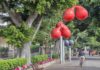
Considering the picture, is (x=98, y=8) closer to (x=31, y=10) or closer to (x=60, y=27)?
(x=60, y=27)

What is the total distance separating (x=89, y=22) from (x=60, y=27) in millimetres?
5793

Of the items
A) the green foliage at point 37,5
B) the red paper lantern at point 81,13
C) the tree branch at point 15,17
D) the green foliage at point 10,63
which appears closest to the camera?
the red paper lantern at point 81,13

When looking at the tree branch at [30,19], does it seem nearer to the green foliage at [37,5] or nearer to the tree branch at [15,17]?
the tree branch at [15,17]

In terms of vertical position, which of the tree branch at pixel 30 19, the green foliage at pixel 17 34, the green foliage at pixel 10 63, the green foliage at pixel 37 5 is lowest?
the green foliage at pixel 10 63

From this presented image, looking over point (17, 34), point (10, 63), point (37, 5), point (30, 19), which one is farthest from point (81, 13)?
point (30, 19)

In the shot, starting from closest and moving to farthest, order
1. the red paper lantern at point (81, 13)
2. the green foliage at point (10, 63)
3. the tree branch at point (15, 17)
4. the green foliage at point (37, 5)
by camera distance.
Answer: the red paper lantern at point (81, 13) < the green foliage at point (10, 63) < the green foliage at point (37, 5) < the tree branch at point (15, 17)

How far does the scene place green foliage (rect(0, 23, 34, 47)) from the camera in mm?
23422

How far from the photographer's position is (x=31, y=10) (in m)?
22.6

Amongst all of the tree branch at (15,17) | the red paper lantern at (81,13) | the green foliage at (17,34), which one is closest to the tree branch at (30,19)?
the tree branch at (15,17)

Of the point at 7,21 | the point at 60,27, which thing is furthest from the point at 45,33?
the point at 60,27

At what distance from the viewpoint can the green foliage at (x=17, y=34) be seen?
76.8ft

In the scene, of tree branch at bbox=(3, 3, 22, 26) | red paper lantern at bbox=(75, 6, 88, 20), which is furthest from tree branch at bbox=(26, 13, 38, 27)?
red paper lantern at bbox=(75, 6, 88, 20)

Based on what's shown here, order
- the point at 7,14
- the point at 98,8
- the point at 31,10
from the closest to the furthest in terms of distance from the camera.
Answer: the point at 98,8 → the point at 31,10 → the point at 7,14

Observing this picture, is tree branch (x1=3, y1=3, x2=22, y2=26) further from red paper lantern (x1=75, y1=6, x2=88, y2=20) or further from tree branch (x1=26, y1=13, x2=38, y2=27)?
red paper lantern (x1=75, y1=6, x2=88, y2=20)
